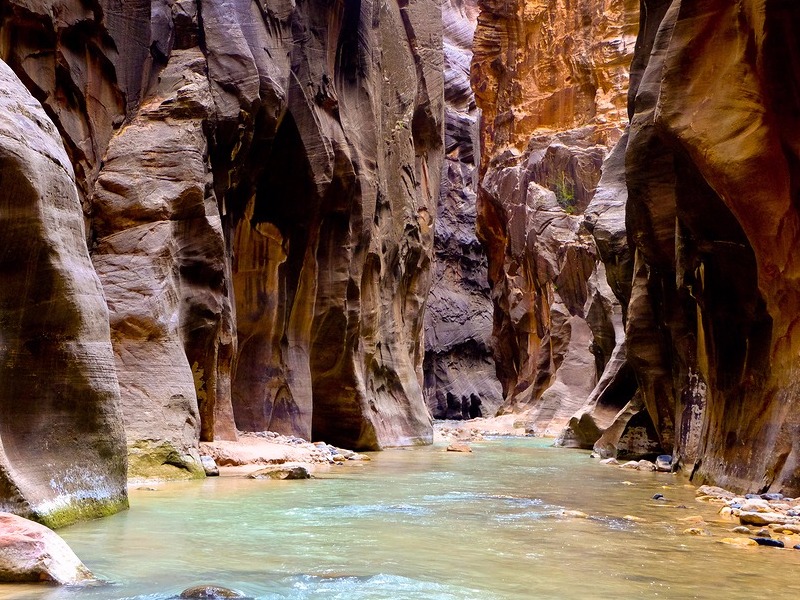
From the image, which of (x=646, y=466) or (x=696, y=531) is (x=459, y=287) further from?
(x=696, y=531)

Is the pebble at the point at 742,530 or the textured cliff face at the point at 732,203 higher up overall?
the textured cliff face at the point at 732,203

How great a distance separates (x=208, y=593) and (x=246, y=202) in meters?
12.6

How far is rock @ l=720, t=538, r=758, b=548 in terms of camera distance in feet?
19.7

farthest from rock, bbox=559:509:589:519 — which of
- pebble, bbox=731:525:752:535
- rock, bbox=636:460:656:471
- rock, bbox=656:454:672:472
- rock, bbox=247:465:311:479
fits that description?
rock, bbox=636:460:656:471

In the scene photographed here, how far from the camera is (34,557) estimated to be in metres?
4.31

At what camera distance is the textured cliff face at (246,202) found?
424 inches

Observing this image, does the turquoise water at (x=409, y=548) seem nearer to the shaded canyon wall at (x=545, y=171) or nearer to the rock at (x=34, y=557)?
the rock at (x=34, y=557)

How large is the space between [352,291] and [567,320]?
18577 millimetres

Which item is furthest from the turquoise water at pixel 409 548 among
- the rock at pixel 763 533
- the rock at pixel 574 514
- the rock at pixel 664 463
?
the rock at pixel 664 463

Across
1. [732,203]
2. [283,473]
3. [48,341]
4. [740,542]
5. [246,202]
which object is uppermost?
[246,202]

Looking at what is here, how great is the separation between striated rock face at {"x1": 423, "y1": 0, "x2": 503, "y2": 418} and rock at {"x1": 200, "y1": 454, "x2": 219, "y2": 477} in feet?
117

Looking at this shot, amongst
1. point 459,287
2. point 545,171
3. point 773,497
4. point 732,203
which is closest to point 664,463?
point 773,497

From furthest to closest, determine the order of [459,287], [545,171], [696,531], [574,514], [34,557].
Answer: [459,287] < [545,171] < [574,514] < [696,531] < [34,557]

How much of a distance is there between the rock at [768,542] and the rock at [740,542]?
0.9 inches
